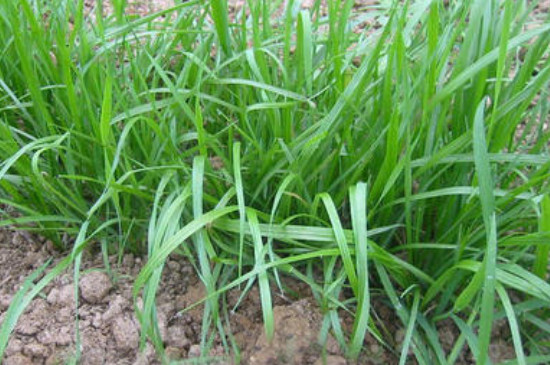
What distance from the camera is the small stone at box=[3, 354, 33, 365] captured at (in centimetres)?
121

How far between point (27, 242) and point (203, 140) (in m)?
0.53

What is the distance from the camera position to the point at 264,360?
119 centimetres

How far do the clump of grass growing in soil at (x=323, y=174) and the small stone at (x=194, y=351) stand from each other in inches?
0.9

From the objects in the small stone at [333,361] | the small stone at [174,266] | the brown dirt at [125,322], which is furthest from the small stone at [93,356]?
the small stone at [333,361]

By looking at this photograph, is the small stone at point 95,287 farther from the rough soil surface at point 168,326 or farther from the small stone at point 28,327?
the small stone at point 28,327

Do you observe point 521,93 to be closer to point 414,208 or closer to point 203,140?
point 414,208

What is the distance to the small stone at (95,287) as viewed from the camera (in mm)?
1315

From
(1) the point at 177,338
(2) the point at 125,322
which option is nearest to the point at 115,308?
(2) the point at 125,322

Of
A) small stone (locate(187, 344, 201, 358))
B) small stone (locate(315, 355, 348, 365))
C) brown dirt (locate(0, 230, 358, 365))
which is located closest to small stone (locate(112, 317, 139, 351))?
brown dirt (locate(0, 230, 358, 365))

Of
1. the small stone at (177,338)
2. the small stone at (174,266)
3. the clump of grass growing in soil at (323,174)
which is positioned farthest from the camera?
the small stone at (174,266)

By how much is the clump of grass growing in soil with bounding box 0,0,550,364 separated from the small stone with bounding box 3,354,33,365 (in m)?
0.11

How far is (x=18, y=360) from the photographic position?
1208 mm

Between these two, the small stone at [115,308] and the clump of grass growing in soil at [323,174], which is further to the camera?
the small stone at [115,308]

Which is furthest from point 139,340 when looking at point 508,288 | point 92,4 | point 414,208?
point 92,4
